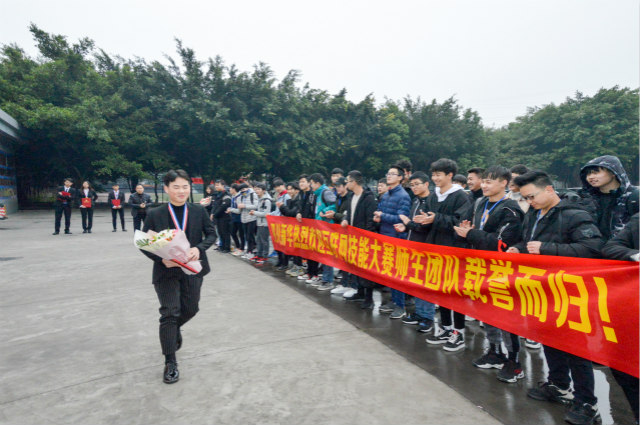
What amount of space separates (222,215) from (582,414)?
7479 mm

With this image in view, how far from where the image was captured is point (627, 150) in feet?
113

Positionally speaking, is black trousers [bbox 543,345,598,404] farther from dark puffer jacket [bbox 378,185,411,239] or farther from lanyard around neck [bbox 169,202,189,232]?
lanyard around neck [bbox 169,202,189,232]

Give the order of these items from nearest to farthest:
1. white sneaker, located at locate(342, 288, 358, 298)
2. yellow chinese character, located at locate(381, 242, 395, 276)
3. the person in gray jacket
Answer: yellow chinese character, located at locate(381, 242, 395, 276) < white sneaker, located at locate(342, 288, 358, 298) < the person in gray jacket

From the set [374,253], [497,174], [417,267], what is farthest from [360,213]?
[497,174]

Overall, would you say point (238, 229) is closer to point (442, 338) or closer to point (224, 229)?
point (224, 229)

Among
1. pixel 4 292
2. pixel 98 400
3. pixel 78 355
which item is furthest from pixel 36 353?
pixel 4 292

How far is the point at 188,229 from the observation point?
3.25 m

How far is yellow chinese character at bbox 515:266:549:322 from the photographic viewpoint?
2771 mm

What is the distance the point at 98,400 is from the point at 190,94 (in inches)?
893

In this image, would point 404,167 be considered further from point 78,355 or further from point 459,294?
point 78,355

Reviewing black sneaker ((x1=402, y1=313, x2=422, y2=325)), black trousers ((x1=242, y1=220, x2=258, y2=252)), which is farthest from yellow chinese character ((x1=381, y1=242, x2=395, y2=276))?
black trousers ((x1=242, y1=220, x2=258, y2=252))

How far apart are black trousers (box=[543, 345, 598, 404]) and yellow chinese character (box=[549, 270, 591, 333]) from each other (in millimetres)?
231

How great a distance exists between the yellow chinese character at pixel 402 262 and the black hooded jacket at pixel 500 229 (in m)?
0.89

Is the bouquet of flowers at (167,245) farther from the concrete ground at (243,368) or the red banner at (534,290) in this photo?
the red banner at (534,290)
